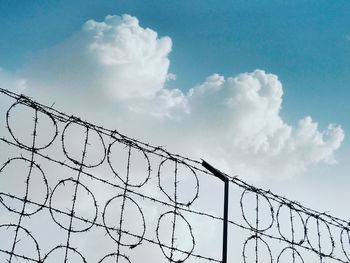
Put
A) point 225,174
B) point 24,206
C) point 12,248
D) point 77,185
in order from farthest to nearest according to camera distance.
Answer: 1. point 225,174
2. point 77,185
3. point 24,206
4. point 12,248

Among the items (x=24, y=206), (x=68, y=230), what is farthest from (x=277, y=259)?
(x=24, y=206)

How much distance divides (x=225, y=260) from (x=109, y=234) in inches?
80.3

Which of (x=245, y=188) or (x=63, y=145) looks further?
(x=245, y=188)

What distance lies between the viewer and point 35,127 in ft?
21.8

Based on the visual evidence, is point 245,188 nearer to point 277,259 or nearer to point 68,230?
point 277,259

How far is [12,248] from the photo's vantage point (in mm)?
5773

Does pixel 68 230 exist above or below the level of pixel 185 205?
below

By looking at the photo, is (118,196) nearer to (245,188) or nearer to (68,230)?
(68,230)

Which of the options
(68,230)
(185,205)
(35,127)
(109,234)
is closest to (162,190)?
(185,205)

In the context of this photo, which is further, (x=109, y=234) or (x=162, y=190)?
(x=162, y=190)


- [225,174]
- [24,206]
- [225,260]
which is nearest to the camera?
[24,206]

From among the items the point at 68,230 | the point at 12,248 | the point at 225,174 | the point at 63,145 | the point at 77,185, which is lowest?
the point at 12,248

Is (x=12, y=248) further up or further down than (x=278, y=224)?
further down

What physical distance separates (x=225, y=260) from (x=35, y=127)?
12.1ft
